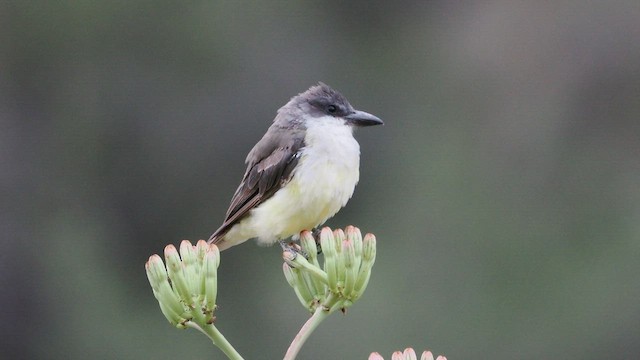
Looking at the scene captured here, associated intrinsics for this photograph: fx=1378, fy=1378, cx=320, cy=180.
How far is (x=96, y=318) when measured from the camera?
687 inches

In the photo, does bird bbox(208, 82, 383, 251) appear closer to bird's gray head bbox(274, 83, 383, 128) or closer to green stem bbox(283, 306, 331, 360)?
bird's gray head bbox(274, 83, 383, 128)

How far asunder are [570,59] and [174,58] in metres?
5.84

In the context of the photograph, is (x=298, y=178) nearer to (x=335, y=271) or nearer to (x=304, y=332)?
(x=335, y=271)

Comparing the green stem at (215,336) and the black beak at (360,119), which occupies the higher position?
the black beak at (360,119)

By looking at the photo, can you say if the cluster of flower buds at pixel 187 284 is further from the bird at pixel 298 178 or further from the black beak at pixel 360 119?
the black beak at pixel 360 119

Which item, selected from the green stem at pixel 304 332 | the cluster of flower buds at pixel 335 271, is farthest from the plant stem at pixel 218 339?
the cluster of flower buds at pixel 335 271

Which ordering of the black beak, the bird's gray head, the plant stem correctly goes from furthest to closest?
the bird's gray head
the black beak
the plant stem

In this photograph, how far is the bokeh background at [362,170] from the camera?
16516mm

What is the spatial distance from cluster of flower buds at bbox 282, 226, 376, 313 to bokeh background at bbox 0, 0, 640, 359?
10073 mm

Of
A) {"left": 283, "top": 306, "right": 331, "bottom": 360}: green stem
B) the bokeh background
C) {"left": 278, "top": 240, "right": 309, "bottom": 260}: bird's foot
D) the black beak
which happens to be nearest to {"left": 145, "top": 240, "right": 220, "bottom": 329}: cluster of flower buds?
{"left": 283, "top": 306, "right": 331, "bottom": 360}: green stem

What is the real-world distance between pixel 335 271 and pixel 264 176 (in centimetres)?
142

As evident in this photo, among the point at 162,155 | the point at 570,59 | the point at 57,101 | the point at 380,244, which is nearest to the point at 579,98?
the point at 570,59

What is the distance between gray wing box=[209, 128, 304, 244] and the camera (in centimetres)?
563

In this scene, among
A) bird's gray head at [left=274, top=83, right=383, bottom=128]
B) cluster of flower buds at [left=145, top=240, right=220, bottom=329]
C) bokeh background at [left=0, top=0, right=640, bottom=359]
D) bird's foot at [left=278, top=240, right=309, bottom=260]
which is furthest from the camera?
bokeh background at [left=0, top=0, right=640, bottom=359]
